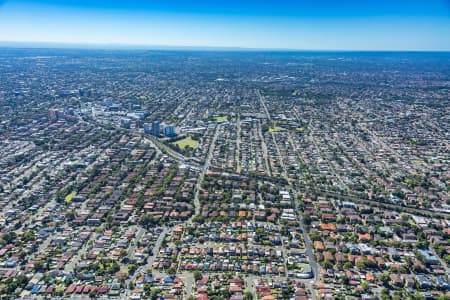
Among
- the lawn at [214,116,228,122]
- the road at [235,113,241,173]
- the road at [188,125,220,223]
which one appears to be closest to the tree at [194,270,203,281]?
the road at [188,125,220,223]

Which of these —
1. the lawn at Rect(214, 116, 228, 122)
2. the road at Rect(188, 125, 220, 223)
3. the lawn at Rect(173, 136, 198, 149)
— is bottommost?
the road at Rect(188, 125, 220, 223)

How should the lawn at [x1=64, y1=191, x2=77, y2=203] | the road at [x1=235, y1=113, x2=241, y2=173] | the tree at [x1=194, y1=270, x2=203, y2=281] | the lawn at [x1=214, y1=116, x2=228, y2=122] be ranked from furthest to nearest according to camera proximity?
1. the lawn at [x1=214, y1=116, x2=228, y2=122]
2. the road at [x1=235, y1=113, x2=241, y2=173]
3. the lawn at [x1=64, y1=191, x2=77, y2=203]
4. the tree at [x1=194, y1=270, x2=203, y2=281]

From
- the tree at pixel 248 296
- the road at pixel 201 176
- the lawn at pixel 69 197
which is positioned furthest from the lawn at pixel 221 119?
the tree at pixel 248 296

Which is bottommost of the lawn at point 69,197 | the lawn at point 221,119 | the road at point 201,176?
the lawn at point 69,197

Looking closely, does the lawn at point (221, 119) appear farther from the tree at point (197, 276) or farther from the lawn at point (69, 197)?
the tree at point (197, 276)

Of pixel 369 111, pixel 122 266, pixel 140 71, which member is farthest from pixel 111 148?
pixel 140 71

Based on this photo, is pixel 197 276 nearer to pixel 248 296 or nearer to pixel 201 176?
pixel 248 296

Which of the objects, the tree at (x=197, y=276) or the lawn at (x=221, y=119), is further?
the lawn at (x=221, y=119)

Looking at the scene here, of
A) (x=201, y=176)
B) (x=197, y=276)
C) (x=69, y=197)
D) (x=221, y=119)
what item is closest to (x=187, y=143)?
(x=201, y=176)

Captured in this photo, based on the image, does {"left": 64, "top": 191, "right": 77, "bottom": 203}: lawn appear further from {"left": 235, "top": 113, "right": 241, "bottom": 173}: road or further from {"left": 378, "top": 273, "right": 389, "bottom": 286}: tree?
{"left": 378, "top": 273, "right": 389, "bottom": 286}: tree
